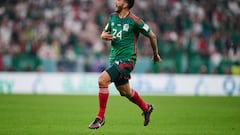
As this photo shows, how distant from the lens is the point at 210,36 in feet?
91.7

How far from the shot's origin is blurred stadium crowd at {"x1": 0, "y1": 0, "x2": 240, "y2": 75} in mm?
25906

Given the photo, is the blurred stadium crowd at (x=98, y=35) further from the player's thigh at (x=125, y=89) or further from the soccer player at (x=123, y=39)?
the soccer player at (x=123, y=39)

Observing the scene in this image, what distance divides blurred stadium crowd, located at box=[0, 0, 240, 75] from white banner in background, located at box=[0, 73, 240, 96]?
1.33 feet

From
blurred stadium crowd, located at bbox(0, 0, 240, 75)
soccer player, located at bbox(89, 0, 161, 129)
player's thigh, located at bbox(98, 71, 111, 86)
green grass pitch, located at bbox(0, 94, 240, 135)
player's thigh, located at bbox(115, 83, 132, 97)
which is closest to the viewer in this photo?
player's thigh, located at bbox(98, 71, 111, 86)

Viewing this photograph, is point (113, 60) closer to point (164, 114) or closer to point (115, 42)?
point (115, 42)

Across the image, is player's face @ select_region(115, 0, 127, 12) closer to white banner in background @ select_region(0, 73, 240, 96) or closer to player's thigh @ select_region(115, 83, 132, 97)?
player's thigh @ select_region(115, 83, 132, 97)

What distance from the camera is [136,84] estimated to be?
2667 centimetres

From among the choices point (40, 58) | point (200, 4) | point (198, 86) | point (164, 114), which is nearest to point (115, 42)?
point (164, 114)

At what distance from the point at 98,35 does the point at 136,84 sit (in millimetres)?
2948

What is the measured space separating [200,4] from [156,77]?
542 centimetres

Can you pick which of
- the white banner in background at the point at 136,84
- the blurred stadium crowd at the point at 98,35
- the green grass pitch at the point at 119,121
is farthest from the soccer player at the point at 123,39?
the white banner in background at the point at 136,84

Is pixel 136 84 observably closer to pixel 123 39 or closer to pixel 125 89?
pixel 125 89

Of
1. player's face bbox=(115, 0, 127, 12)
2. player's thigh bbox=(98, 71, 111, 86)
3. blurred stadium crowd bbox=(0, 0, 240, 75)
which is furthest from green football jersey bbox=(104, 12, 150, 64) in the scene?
blurred stadium crowd bbox=(0, 0, 240, 75)

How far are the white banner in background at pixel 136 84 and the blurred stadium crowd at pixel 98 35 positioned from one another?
404mm
